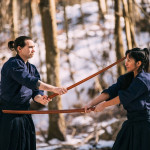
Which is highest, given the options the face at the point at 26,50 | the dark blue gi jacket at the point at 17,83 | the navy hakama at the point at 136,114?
the face at the point at 26,50

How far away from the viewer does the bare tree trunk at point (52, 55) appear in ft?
20.3

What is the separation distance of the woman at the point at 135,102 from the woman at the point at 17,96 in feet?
2.53

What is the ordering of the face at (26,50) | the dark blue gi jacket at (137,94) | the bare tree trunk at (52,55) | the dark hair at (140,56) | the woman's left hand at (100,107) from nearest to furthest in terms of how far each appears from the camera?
the dark blue gi jacket at (137,94)
the dark hair at (140,56)
the woman's left hand at (100,107)
the face at (26,50)
the bare tree trunk at (52,55)

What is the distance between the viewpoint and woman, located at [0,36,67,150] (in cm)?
327

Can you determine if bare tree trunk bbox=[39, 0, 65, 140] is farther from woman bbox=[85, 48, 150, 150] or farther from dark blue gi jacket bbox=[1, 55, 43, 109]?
woman bbox=[85, 48, 150, 150]

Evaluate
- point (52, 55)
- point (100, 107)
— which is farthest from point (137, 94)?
point (52, 55)

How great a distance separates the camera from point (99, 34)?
14664 mm

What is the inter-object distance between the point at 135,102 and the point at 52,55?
11.8 feet

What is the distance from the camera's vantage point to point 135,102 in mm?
2887

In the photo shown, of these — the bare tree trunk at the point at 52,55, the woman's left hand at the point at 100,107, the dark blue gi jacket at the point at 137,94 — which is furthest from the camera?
the bare tree trunk at the point at 52,55

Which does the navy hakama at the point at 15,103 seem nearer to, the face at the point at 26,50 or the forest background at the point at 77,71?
the face at the point at 26,50

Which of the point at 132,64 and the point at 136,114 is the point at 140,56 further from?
the point at 136,114

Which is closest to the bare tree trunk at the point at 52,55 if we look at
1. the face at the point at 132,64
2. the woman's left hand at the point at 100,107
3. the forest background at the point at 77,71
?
the forest background at the point at 77,71

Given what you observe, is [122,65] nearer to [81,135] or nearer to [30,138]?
[81,135]
